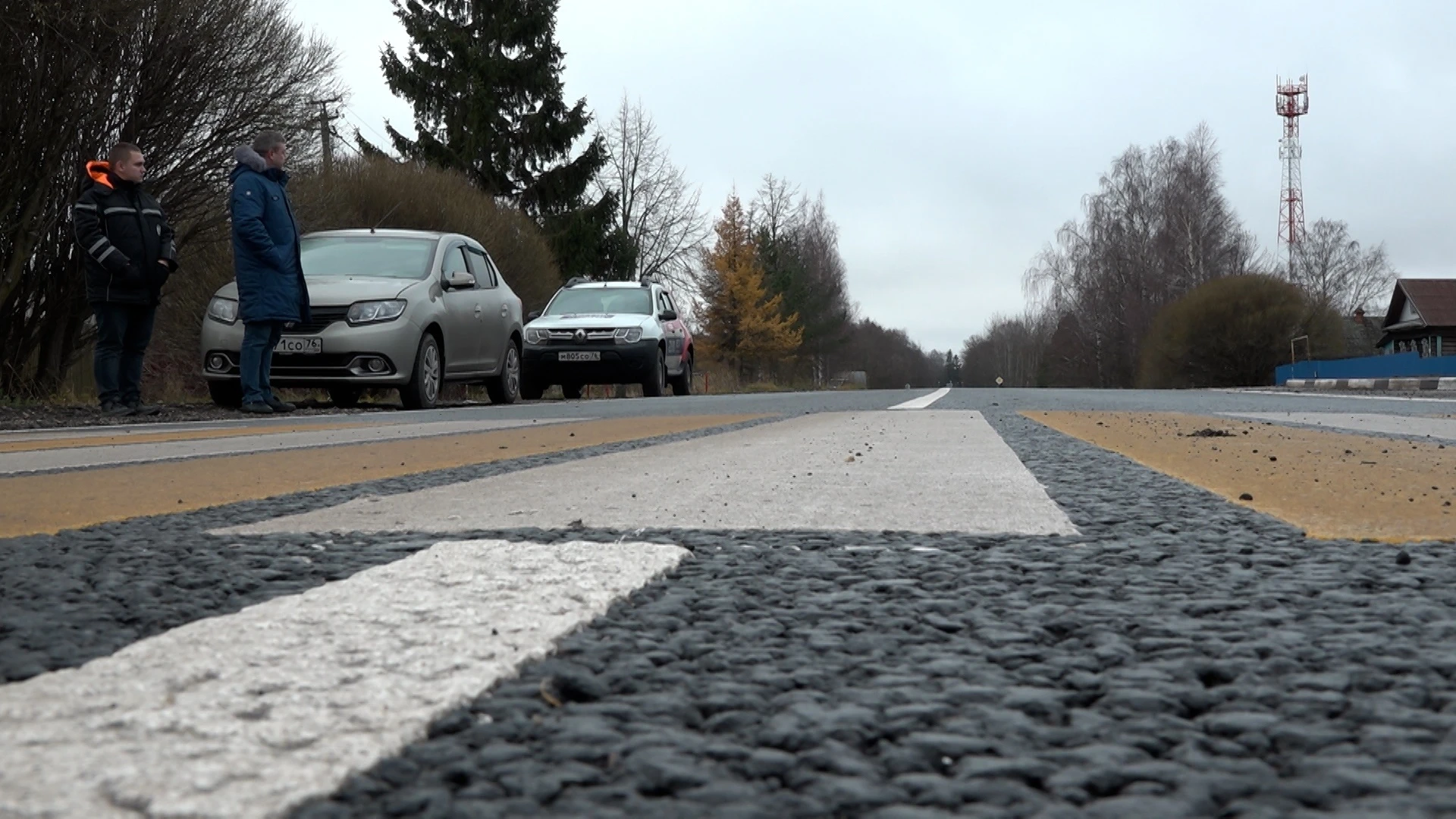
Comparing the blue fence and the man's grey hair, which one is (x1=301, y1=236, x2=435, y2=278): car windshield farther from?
the blue fence

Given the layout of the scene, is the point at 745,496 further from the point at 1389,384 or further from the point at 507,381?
the point at 1389,384

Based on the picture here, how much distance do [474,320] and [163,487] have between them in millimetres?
9442

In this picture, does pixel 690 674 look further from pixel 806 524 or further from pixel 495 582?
pixel 806 524

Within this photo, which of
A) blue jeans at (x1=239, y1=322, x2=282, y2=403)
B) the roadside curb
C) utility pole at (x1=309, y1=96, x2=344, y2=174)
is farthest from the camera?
the roadside curb

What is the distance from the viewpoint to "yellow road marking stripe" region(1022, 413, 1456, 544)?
2.90 m

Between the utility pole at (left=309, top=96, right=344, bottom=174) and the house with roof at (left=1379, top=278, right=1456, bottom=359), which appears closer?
the utility pole at (left=309, top=96, right=344, bottom=174)

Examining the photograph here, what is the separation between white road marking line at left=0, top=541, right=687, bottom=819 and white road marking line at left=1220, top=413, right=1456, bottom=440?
18.7 ft

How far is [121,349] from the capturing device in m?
9.80

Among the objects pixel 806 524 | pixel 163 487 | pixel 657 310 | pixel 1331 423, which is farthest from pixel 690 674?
pixel 657 310

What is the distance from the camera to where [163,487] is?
12.7 feet

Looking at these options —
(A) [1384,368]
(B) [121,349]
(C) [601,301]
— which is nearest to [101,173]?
(B) [121,349]

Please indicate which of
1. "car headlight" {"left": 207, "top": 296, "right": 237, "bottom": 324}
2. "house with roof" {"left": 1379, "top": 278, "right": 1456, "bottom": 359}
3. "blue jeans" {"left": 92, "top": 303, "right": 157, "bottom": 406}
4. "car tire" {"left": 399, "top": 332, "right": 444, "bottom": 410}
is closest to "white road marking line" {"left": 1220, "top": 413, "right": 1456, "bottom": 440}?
"car tire" {"left": 399, "top": 332, "right": 444, "bottom": 410}

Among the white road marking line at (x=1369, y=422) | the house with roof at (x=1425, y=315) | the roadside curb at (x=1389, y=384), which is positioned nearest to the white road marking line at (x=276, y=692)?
the white road marking line at (x=1369, y=422)

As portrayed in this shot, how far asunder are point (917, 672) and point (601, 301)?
16906 millimetres
